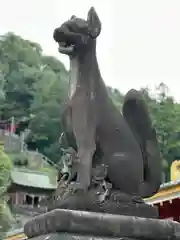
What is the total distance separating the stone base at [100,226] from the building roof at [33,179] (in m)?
42.5

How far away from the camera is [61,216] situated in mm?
4746

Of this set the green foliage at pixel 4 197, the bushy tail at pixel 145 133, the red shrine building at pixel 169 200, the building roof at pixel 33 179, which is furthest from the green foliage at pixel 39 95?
the bushy tail at pixel 145 133

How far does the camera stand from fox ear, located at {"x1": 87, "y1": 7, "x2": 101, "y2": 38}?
5436 mm

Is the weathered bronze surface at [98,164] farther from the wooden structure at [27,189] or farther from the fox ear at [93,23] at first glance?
the wooden structure at [27,189]

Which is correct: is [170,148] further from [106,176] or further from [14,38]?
[106,176]

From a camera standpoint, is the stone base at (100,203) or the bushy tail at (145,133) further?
the bushy tail at (145,133)

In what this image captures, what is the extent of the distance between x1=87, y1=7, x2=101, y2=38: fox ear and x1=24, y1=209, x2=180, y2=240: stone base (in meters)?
1.61

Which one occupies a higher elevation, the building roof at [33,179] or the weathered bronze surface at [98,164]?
the weathered bronze surface at [98,164]

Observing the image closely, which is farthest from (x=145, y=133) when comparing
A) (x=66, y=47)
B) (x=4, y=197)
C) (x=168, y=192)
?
(x=4, y=197)

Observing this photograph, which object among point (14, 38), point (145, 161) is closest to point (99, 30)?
point (145, 161)

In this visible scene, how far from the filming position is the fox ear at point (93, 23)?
544 cm

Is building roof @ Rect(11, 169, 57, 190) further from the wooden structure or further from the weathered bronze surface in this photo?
the weathered bronze surface

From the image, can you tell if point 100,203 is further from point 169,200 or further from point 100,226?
point 169,200

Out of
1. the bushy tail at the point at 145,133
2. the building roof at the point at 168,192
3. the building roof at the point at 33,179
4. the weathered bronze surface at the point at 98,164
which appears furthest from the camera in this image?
the building roof at the point at 33,179
